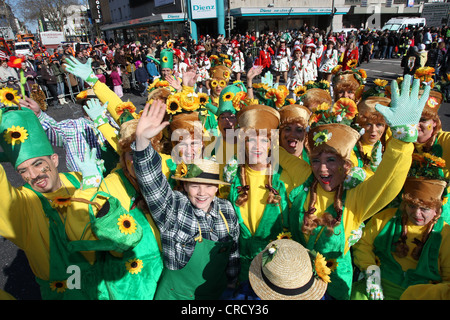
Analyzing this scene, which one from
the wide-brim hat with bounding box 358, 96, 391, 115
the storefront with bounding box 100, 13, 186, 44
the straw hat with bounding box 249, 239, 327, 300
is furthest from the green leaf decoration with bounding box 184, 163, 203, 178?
the storefront with bounding box 100, 13, 186, 44

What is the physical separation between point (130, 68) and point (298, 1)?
2825 centimetres

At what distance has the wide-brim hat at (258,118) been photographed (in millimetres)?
2783

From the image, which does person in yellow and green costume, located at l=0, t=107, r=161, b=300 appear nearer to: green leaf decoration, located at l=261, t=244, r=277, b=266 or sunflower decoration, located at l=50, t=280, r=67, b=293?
sunflower decoration, located at l=50, t=280, r=67, b=293

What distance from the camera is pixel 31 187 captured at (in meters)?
2.26

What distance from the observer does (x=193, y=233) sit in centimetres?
216

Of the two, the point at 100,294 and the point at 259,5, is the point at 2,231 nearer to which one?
the point at 100,294

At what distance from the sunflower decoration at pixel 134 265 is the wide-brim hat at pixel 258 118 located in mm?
1566

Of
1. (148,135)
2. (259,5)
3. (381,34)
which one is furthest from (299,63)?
(259,5)

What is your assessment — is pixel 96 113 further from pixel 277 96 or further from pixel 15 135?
pixel 277 96

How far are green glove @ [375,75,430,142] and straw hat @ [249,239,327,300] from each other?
3.15 ft

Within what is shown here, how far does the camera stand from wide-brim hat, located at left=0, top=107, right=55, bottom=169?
2.21 m

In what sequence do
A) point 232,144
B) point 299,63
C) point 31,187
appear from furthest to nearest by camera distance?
point 299,63 → point 232,144 → point 31,187

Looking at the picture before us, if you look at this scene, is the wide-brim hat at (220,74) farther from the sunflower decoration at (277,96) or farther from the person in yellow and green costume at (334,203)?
the person in yellow and green costume at (334,203)

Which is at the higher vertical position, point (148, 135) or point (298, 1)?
point (298, 1)
